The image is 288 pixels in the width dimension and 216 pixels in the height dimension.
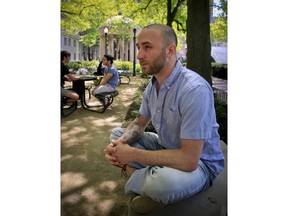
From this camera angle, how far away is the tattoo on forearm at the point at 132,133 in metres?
1.28

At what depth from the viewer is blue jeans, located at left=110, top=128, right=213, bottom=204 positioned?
98 centimetres

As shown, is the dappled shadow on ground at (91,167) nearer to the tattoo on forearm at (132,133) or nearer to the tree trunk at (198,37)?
the tattoo on forearm at (132,133)

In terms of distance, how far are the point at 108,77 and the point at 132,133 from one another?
0.44 meters

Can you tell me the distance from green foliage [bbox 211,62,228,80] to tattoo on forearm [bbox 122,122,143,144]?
17.7 inches

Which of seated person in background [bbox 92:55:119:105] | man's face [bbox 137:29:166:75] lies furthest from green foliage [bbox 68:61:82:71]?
man's face [bbox 137:29:166:75]

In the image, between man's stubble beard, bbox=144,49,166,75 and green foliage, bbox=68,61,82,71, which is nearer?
man's stubble beard, bbox=144,49,166,75

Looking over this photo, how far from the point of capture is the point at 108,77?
1580 mm

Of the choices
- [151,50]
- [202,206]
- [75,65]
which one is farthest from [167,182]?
[75,65]

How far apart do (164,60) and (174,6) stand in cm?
65

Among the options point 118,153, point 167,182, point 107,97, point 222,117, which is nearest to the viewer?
point 167,182

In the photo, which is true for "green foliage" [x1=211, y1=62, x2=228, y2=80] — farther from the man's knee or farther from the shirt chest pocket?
the man's knee

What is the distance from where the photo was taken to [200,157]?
1.07 m

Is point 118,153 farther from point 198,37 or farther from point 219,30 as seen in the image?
point 198,37

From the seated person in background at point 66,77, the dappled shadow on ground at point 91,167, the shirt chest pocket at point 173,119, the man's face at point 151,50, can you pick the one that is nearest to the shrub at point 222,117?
the shirt chest pocket at point 173,119
